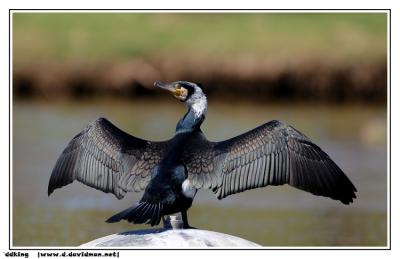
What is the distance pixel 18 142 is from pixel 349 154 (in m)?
5.51

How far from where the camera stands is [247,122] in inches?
758

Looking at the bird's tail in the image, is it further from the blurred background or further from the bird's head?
the blurred background

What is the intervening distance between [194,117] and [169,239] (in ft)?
3.75

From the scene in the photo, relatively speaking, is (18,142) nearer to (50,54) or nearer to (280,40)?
(50,54)

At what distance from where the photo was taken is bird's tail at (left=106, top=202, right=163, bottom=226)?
816 cm

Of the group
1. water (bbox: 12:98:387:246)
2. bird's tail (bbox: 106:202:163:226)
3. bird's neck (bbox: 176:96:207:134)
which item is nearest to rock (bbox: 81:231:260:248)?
bird's tail (bbox: 106:202:163:226)

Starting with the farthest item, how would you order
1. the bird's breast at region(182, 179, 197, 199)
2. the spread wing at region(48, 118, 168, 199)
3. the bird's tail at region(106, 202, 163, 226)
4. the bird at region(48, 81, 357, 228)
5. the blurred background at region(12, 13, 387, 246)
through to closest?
the blurred background at region(12, 13, 387, 246) < the spread wing at region(48, 118, 168, 199) < the bird at region(48, 81, 357, 228) < the bird's breast at region(182, 179, 197, 199) < the bird's tail at region(106, 202, 163, 226)

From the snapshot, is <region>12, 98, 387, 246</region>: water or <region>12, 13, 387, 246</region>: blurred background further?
<region>12, 13, 387, 246</region>: blurred background

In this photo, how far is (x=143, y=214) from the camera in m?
8.24

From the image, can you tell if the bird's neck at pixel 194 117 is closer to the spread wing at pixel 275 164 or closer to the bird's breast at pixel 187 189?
the spread wing at pixel 275 164

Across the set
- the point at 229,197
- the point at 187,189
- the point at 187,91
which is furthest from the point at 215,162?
the point at 229,197

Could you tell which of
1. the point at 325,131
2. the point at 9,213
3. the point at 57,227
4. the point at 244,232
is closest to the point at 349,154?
the point at 325,131

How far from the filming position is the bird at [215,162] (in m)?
8.70

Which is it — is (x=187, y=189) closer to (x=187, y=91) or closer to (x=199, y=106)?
(x=199, y=106)
